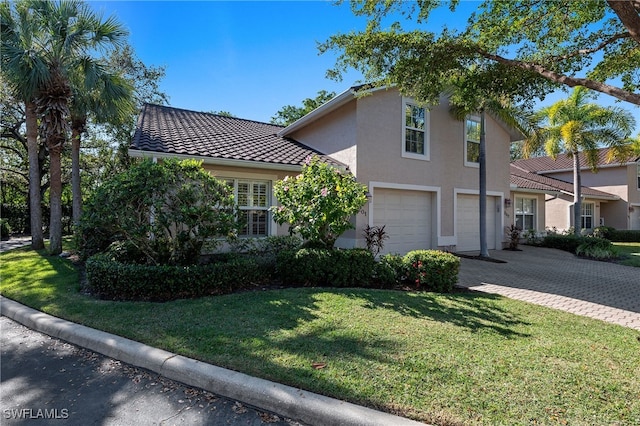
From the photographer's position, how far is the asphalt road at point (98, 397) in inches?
121

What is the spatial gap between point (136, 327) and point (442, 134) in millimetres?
12282

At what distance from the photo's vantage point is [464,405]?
306 centimetres

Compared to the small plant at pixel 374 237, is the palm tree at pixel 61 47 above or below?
above

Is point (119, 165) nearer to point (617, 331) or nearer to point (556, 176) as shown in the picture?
point (617, 331)

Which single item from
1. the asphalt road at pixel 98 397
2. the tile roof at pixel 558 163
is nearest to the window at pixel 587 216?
the tile roof at pixel 558 163

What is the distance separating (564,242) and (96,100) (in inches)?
849

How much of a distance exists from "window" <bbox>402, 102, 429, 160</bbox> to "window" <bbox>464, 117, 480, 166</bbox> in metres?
2.34

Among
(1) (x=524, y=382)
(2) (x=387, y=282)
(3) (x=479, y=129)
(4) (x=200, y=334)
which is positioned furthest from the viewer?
(3) (x=479, y=129)

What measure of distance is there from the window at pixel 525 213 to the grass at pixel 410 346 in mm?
14025

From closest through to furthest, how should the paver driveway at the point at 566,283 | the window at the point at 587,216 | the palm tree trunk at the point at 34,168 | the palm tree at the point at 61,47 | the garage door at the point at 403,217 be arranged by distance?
the paver driveway at the point at 566,283 → the palm tree at the point at 61,47 → the garage door at the point at 403,217 → the palm tree trunk at the point at 34,168 → the window at the point at 587,216

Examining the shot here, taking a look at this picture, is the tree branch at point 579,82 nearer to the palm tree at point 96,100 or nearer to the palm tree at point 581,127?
the palm tree at point 96,100

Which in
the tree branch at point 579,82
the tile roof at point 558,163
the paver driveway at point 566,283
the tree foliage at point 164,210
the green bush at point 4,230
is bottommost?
the paver driveway at point 566,283

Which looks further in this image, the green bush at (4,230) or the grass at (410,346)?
the green bush at (4,230)

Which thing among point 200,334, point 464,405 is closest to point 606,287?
point 464,405
